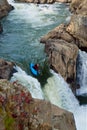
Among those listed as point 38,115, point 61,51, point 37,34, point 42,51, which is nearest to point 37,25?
point 37,34

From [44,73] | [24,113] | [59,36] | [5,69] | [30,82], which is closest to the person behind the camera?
[24,113]

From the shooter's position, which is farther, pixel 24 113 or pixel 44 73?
pixel 44 73

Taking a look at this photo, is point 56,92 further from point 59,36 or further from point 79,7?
point 79,7

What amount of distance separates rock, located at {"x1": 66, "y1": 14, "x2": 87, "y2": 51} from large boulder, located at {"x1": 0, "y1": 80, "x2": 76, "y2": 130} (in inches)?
570

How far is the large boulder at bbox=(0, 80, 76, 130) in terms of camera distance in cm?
900

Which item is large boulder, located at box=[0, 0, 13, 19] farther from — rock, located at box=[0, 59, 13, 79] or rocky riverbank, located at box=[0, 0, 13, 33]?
rock, located at box=[0, 59, 13, 79]

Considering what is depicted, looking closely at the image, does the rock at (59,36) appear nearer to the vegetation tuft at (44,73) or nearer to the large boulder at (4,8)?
the vegetation tuft at (44,73)

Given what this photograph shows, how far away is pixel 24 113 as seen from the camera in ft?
30.7

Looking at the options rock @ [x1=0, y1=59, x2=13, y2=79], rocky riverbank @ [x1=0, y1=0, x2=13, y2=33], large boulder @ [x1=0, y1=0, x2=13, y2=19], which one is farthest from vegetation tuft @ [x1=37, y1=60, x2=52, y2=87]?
large boulder @ [x1=0, y1=0, x2=13, y2=19]

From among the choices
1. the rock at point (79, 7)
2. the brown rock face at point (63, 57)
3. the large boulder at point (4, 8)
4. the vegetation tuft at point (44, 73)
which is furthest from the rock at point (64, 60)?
the large boulder at point (4, 8)

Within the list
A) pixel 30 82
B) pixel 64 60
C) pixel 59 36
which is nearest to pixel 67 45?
pixel 64 60

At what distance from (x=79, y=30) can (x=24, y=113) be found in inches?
631

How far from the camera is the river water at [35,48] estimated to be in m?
18.8

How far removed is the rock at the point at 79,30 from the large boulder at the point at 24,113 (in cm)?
1448
